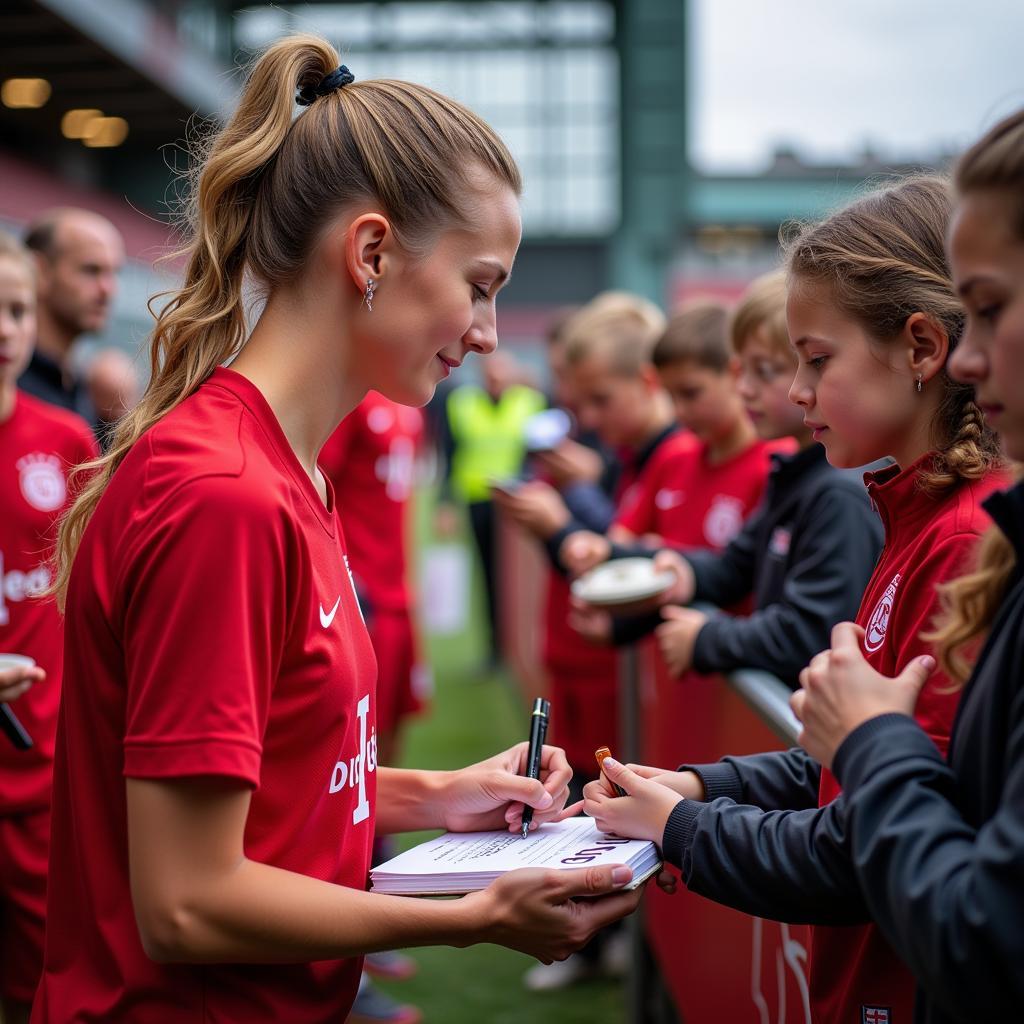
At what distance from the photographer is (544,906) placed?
1420 mm

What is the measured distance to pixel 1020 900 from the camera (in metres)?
1.04

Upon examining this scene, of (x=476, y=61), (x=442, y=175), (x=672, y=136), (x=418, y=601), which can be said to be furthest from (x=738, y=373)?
(x=476, y=61)

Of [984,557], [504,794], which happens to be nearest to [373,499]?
[504,794]

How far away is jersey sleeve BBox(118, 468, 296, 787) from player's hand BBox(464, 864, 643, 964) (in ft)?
1.19

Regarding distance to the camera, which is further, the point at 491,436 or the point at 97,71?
the point at 97,71

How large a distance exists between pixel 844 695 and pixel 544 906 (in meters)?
0.44

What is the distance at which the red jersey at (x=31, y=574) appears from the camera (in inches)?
108

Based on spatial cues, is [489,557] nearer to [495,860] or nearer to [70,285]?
[70,285]

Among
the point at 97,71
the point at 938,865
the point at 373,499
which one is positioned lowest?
the point at 373,499

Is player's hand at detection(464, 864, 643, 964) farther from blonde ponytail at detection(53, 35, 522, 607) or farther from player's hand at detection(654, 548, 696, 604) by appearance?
player's hand at detection(654, 548, 696, 604)

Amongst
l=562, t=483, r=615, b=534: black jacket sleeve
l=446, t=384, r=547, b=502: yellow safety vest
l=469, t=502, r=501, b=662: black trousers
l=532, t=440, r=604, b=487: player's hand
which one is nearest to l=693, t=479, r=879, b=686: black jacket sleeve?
l=562, t=483, r=615, b=534: black jacket sleeve

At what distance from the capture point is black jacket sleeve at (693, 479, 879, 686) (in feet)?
8.24

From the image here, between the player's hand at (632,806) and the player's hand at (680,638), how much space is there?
119cm

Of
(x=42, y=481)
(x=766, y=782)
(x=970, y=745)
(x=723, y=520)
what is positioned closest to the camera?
(x=970, y=745)
